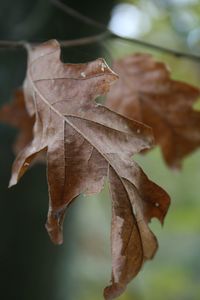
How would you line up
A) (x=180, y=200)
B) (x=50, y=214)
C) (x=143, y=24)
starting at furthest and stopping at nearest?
(x=180, y=200) → (x=143, y=24) → (x=50, y=214)

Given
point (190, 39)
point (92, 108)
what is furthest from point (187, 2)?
point (92, 108)

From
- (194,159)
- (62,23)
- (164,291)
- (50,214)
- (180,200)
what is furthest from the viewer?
(180,200)

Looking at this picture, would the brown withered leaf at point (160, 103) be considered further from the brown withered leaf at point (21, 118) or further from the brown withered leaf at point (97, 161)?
the brown withered leaf at point (97, 161)

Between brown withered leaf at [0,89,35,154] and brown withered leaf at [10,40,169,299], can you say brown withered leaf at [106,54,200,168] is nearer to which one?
brown withered leaf at [0,89,35,154]

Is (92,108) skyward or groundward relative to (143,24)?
skyward

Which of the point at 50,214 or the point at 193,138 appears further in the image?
the point at 193,138

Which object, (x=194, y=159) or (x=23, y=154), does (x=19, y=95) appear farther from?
(x=194, y=159)

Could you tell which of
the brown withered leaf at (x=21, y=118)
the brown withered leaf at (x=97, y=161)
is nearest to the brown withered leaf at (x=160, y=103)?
the brown withered leaf at (x=21, y=118)
